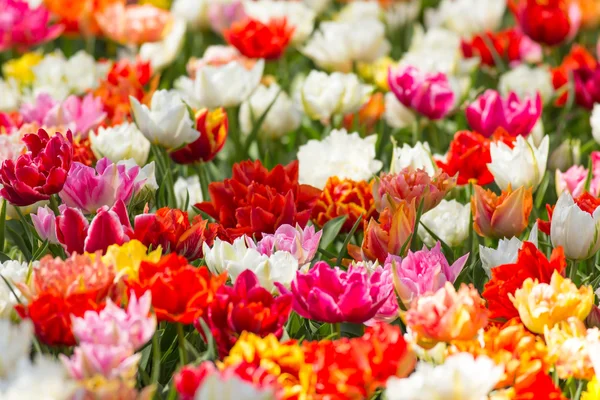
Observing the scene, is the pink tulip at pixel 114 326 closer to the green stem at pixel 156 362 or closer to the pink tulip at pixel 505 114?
the green stem at pixel 156 362

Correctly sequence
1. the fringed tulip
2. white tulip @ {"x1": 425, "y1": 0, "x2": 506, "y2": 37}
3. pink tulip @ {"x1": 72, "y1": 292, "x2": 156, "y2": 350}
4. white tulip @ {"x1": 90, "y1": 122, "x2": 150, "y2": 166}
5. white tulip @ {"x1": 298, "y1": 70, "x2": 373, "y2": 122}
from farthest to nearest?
white tulip @ {"x1": 425, "y1": 0, "x2": 506, "y2": 37} → white tulip @ {"x1": 298, "y1": 70, "x2": 373, "y2": 122} → white tulip @ {"x1": 90, "y1": 122, "x2": 150, "y2": 166} → the fringed tulip → pink tulip @ {"x1": 72, "y1": 292, "x2": 156, "y2": 350}

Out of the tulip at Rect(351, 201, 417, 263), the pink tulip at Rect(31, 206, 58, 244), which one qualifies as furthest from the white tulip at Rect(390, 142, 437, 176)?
the pink tulip at Rect(31, 206, 58, 244)

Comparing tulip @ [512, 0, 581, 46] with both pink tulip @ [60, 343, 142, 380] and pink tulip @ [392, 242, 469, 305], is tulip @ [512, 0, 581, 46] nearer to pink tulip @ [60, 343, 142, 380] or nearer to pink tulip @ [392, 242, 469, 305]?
pink tulip @ [392, 242, 469, 305]

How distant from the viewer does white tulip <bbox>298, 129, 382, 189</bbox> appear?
77.5 inches

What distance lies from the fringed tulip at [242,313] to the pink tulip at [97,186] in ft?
1.26

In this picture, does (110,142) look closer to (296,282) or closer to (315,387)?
(296,282)

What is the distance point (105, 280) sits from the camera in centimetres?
122

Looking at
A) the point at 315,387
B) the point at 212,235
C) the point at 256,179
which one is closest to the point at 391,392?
the point at 315,387

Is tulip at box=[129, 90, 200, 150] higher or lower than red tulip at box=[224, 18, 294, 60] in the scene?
higher

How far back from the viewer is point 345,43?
2.83 meters

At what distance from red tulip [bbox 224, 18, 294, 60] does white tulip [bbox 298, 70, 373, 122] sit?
44 centimetres

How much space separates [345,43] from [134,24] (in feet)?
2.35

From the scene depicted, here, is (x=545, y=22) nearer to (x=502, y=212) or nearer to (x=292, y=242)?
(x=502, y=212)

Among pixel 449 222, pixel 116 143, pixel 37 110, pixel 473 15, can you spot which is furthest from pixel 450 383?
pixel 473 15
